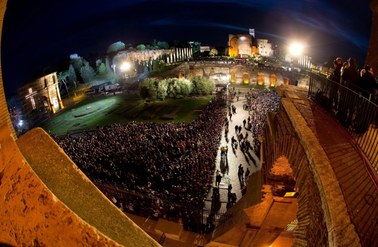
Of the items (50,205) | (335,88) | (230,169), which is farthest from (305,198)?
(230,169)

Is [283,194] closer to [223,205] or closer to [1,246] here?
[223,205]

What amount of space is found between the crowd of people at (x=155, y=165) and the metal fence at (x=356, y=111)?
20.7 ft

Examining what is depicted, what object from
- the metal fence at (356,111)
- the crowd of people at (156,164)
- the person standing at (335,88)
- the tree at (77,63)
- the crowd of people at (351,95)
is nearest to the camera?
the metal fence at (356,111)

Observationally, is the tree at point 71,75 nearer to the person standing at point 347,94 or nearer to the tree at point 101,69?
the tree at point 101,69

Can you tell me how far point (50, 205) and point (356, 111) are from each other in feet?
20.1

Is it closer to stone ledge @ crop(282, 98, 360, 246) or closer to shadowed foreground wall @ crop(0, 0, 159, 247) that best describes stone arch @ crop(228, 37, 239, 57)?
stone ledge @ crop(282, 98, 360, 246)

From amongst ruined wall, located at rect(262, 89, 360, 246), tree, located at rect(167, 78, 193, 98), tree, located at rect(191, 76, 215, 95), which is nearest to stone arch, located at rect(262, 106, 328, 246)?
ruined wall, located at rect(262, 89, 360, 246)

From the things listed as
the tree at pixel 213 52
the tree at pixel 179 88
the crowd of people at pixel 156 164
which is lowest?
the crowd of people at pixel 156 164

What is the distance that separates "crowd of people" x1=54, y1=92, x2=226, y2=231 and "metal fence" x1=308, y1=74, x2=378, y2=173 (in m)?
6.30

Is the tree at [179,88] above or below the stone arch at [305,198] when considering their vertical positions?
below

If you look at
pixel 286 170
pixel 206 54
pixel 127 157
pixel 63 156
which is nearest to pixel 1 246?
pixel 63 156

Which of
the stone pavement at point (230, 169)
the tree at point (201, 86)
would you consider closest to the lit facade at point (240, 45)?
the tree at point (201, 86)

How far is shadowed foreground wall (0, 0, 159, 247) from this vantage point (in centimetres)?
164

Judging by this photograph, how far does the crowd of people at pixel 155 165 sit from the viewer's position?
1178 cm
